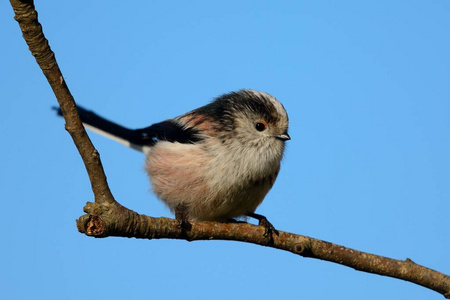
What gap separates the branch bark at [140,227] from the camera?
9.57 ft

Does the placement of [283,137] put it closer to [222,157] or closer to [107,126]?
[222,157]

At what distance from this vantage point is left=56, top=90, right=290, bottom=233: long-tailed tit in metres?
4.71

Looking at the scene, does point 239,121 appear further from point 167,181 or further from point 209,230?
point 209,230

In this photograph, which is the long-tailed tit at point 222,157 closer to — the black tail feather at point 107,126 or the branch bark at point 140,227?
the branch bark at point 140,227

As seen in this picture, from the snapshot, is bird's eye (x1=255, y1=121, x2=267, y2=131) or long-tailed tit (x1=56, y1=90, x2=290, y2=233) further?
bird's eye (x1=255, y1=121, x2=267, y2=131)

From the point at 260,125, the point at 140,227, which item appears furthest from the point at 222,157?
the point at 140,227

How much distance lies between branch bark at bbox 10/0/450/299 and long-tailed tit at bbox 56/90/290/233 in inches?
20.4

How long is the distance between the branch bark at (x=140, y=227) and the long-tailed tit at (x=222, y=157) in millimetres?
517

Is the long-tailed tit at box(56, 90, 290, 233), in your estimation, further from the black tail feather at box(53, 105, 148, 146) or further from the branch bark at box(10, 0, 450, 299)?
the black tail feather at box(53, 105, 148, 146)

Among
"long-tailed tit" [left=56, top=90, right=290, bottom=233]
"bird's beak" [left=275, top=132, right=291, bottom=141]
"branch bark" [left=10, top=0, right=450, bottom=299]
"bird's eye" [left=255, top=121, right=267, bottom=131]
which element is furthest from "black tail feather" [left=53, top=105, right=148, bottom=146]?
"branch bark" [left=10, top=0, right=450, bottom=299]

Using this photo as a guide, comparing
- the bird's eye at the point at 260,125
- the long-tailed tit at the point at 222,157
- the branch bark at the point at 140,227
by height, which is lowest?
the branch bark at the point at 140,227

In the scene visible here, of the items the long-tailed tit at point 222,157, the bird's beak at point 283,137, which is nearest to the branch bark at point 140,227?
the long-tailed tit at point 222,157

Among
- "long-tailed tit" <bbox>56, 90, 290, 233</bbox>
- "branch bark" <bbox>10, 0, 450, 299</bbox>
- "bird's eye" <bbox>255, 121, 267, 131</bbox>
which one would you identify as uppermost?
"bird's eye" <bbox>255, 121, 267, 131</bbox>

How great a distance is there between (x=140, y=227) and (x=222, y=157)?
1412mm
